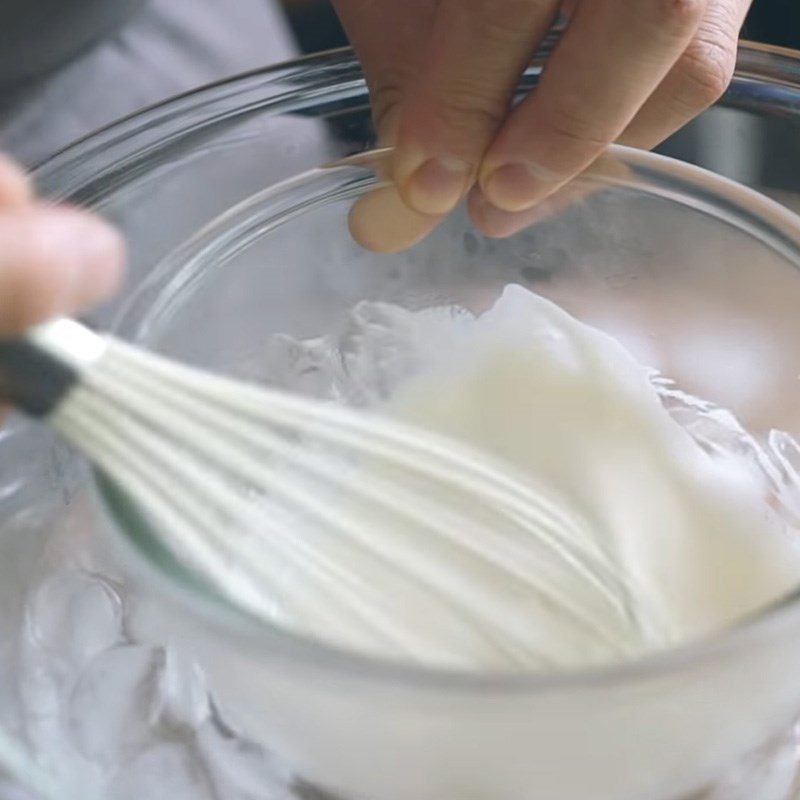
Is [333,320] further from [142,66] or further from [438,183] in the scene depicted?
[142,66]

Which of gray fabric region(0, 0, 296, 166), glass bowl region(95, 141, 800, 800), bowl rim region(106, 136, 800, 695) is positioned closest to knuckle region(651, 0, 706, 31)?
glass bowl region(95, 141, 800, 800)

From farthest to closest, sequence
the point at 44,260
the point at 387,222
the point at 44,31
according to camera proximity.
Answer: the point at 44,31 < the point at 387,222 < the point at 44,260

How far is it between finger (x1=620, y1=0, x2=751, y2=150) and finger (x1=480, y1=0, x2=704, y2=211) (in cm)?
4

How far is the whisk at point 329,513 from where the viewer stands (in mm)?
352

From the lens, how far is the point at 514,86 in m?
0.45

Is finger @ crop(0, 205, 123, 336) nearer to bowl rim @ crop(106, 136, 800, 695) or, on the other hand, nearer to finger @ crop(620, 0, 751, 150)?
bowl rim @ crop(106, 136, 800, 695)

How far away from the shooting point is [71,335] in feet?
1.09

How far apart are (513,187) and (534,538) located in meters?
0.14

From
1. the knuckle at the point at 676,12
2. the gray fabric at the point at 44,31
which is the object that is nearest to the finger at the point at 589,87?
the knuckle at the point at 676,12

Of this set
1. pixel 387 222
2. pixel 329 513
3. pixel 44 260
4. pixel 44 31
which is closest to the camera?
pixel 44 260

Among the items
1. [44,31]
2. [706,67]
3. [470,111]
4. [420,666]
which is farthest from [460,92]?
[44,31]

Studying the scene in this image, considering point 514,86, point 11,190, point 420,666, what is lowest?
point 420,666

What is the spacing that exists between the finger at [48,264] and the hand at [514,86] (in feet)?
0.58

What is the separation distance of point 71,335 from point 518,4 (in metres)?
0.21
